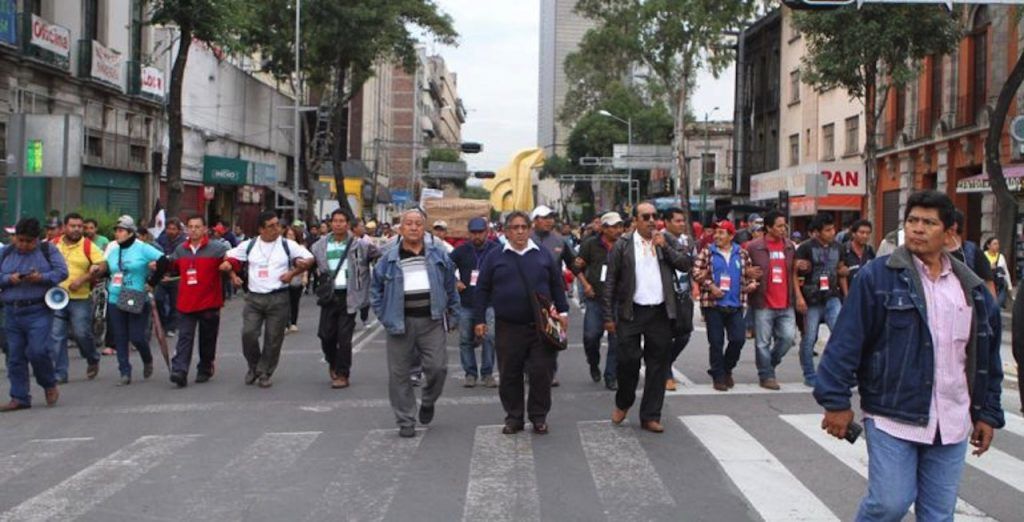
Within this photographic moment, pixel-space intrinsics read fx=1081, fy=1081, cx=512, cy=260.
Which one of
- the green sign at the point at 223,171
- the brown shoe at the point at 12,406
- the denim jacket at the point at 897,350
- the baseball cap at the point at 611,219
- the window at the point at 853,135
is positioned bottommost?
the brown shoe at the point at 12,406

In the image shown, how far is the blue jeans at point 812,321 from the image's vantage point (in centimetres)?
1105

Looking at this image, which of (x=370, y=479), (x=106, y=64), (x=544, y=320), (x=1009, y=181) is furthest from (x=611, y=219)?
(x=106, y=64)

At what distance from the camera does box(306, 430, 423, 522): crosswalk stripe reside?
20.4 ft

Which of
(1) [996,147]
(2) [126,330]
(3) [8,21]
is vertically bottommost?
(2) [126,330]

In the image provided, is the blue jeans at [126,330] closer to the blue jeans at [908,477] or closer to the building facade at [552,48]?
the blue jeans at [908,477]

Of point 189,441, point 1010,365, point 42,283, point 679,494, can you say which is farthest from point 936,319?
point 1010,365

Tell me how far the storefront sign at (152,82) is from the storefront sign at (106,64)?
1.67 meters

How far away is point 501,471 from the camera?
7.22 meters

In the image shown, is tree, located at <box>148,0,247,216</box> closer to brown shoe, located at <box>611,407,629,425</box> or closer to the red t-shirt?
the red t-shirt

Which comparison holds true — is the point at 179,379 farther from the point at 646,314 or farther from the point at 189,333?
the point at 646,314

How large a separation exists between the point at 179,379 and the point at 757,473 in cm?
670

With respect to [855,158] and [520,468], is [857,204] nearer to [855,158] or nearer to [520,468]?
[855,158]

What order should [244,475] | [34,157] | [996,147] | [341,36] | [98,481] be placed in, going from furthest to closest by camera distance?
[341,36]
[996,147]
[34,157]
[244,475]
[98,481]

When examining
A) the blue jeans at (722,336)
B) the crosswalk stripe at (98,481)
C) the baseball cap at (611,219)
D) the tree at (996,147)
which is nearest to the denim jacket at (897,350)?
the crosswalk stripe at (98,481)
